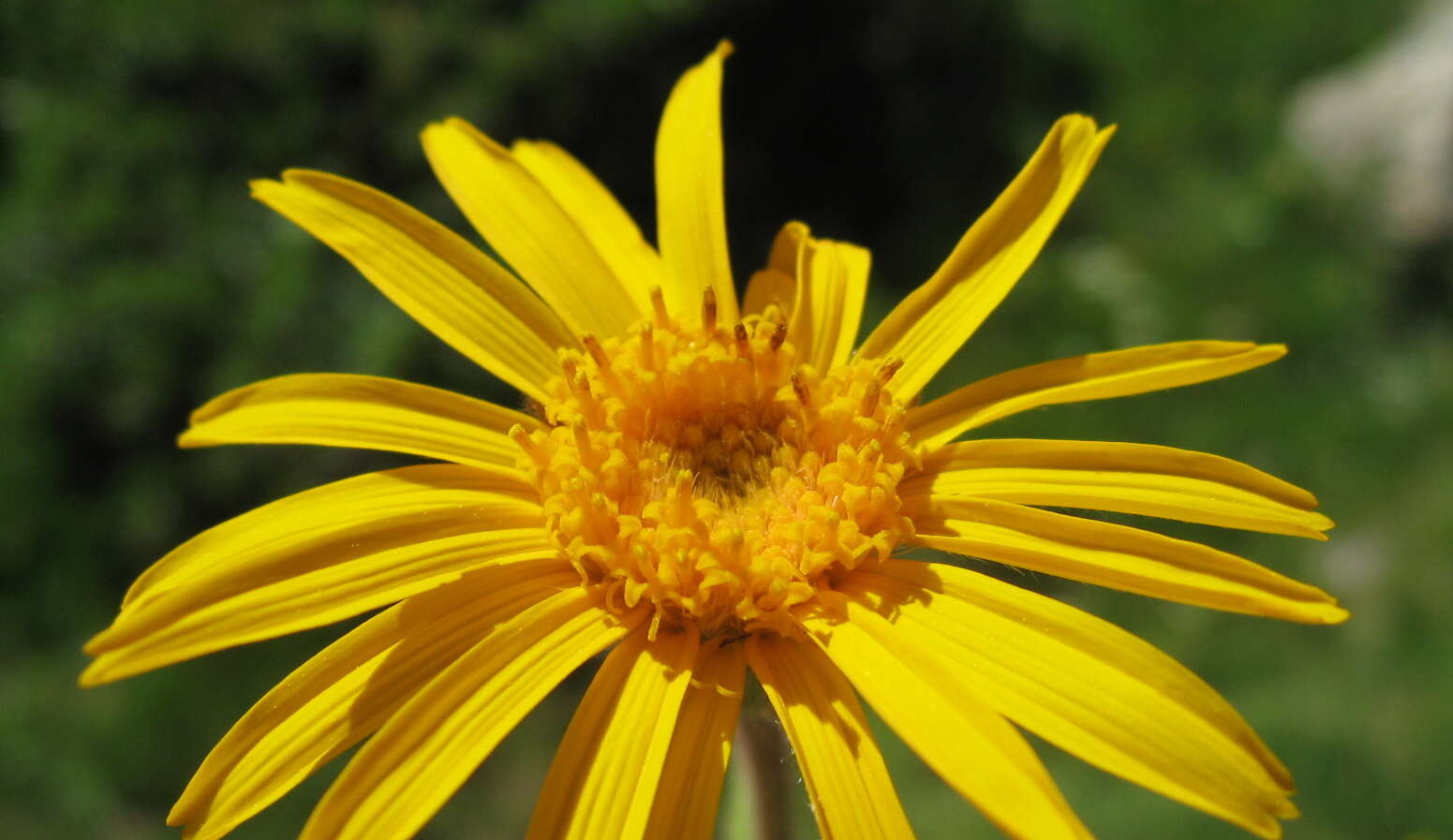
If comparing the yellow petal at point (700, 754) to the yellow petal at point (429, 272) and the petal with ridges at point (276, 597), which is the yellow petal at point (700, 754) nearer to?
the petal with ridges at point (276, 597)

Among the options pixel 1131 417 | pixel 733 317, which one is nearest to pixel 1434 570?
pixel 1131 417

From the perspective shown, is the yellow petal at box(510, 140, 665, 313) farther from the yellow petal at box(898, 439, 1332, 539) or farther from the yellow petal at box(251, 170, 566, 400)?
the yellow petal at box(898, 439, 1332, 539)

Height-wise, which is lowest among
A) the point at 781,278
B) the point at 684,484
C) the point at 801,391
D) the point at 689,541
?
the point at 689,541

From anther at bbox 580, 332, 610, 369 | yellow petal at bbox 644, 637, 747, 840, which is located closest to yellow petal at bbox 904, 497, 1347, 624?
yellow petal at bbox 644, 637, 747, 840

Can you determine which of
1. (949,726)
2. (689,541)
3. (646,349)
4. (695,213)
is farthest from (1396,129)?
(949,726)

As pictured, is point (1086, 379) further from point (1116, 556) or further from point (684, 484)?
point (684, 484)

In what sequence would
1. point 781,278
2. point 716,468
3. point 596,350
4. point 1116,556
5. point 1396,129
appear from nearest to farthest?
point 1116,556 < point 596,350 < point 716,468 < point 781,278 < point 1396,129

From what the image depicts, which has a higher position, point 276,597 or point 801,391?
point 801,391
